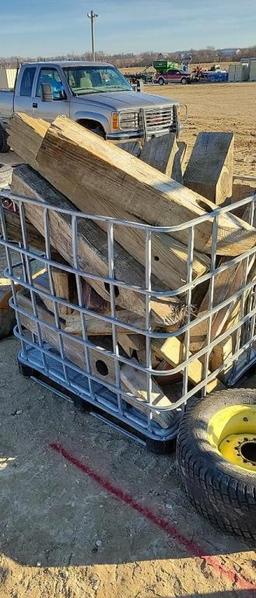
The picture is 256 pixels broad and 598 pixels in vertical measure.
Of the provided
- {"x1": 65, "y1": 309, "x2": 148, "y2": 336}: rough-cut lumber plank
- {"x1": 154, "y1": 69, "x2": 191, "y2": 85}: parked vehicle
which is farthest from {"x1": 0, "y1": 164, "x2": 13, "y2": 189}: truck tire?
Result: {"x1": 154, "y1": 69, "x2": 191, "y2": 85}: parked vehicle

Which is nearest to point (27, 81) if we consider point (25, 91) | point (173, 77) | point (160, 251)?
point (25, 91)

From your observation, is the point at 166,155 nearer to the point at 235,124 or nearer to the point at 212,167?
the point at 212,167

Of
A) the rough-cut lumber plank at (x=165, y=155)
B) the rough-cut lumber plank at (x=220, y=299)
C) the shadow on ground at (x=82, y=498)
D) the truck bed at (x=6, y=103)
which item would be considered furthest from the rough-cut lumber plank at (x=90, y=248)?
the truck bed at (x=6, y=103)

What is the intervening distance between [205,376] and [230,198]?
1.13 metres

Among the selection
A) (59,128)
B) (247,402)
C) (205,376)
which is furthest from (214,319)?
(59,128)

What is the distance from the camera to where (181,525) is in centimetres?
225

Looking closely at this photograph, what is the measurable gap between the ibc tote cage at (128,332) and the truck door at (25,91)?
9.14m

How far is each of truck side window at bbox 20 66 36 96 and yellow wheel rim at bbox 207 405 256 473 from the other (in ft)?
34.0

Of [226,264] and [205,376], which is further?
[205,376]

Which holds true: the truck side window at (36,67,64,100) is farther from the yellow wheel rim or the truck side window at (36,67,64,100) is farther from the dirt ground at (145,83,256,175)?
the yellow wheel rim

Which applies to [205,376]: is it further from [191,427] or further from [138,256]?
[138,256]

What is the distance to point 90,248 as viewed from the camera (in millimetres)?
2377

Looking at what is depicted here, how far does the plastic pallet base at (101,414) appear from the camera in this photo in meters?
2.60

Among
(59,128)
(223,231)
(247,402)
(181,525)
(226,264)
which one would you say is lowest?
(181,525)
